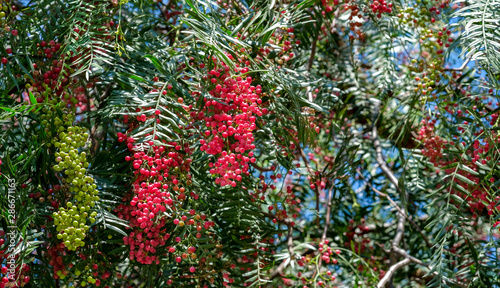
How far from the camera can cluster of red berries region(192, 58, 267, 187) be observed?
1518 millimetres

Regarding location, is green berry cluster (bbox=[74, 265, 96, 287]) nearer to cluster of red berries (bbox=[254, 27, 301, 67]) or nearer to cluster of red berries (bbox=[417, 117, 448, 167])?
cluster of red berries (bbox=[254, 27, 301, 67])

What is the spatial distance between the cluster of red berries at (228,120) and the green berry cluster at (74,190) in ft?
1.14

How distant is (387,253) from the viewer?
2.88m

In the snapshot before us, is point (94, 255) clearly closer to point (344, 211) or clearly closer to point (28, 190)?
point (28, 190)

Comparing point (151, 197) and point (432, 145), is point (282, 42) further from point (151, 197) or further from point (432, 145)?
point (151, 197)

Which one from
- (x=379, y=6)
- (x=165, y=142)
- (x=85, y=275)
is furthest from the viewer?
(x=379, y=6)

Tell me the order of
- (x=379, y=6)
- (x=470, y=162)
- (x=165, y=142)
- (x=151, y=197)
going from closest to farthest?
(x=151, y=197)
(x=165, y=142)
(x=470, y=162)
(x=379, y=6)

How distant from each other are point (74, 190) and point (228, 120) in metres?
0.48

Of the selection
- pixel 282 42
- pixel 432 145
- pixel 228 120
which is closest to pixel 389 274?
pixel 432 145

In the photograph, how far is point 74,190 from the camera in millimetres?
1540

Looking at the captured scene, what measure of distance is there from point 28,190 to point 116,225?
0.95 ft

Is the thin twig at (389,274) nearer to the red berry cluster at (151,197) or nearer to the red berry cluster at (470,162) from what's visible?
the red berry cluster at (470,162)

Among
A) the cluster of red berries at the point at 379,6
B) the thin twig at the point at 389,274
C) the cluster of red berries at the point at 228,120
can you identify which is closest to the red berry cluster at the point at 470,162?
the thin twig at the point at 389,274

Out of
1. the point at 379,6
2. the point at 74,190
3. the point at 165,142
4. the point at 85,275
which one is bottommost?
the point at 85,275
